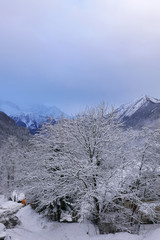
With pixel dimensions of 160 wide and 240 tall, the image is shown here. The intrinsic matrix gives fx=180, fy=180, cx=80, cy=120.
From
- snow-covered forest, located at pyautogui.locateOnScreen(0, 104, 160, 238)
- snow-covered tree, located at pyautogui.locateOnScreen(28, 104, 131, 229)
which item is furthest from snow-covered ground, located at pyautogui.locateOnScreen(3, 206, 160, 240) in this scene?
snow-covered tree, located at pyautogui.locateOnScreen(28, 104, 131, 229)

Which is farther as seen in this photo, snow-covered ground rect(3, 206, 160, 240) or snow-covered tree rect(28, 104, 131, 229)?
snow-covered tree rect(28, 104, 131, 229)

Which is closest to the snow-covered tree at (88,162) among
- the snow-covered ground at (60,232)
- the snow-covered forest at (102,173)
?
the snow-covered forest at (102,173)

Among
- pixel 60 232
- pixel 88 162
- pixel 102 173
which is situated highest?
pixel 88 162

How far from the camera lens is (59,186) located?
36.6 feet

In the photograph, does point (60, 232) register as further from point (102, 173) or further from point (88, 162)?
point (88, 162)

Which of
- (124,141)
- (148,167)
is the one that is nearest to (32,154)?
(124,141)

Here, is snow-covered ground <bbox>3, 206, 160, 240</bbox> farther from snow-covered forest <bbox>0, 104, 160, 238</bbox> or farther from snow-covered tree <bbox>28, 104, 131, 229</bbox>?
snow-covered tree <bbox>28, 104, 131, 229</bbox>

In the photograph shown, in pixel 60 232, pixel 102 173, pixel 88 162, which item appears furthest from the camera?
pixel 60 232

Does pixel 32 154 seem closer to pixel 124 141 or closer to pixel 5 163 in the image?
pixel 124 141

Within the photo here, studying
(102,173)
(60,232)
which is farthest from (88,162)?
(60,232)

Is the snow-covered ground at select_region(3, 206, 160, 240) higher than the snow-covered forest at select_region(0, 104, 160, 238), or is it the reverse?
the snow-covered forest at select_region(0, 104, 160, 238)

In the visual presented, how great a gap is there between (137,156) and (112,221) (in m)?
4.20

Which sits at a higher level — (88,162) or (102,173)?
(88,162)

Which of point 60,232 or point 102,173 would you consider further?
point 60,232
